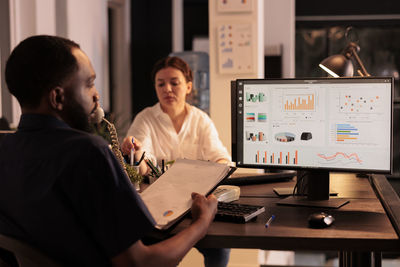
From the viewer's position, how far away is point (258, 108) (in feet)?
6.27

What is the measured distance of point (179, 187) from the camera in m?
1.71

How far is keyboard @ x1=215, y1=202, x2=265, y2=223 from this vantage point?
1.58m

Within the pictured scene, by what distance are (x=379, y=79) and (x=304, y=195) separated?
50cm

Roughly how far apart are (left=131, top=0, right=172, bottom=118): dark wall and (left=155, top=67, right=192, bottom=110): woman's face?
328 cm

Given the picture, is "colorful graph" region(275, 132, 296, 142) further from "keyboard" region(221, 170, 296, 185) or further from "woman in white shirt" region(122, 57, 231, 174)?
"woman in white shirt" region(122, 57, 231, 174)

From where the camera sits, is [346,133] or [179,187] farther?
[346,133]

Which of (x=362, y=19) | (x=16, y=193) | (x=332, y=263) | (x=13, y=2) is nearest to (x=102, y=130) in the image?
(x=13, y=2)

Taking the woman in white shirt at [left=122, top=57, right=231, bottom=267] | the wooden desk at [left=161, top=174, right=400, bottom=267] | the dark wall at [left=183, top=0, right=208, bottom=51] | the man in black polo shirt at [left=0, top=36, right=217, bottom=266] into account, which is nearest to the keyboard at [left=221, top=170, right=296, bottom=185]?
the wooden desk at [left=161, top=174, right=400, bottom=267]

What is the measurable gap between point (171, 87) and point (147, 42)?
355 cm

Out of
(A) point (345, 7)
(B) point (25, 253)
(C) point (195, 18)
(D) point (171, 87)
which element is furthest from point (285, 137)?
(A) point (345, 7)

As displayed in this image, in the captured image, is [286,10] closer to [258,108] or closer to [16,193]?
[258,108]

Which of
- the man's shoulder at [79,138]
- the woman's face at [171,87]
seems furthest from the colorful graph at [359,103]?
the woman's face at [171,87]

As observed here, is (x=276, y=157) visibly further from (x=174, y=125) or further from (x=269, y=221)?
(x=174, y=125)

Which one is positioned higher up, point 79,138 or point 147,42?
point 147,42
